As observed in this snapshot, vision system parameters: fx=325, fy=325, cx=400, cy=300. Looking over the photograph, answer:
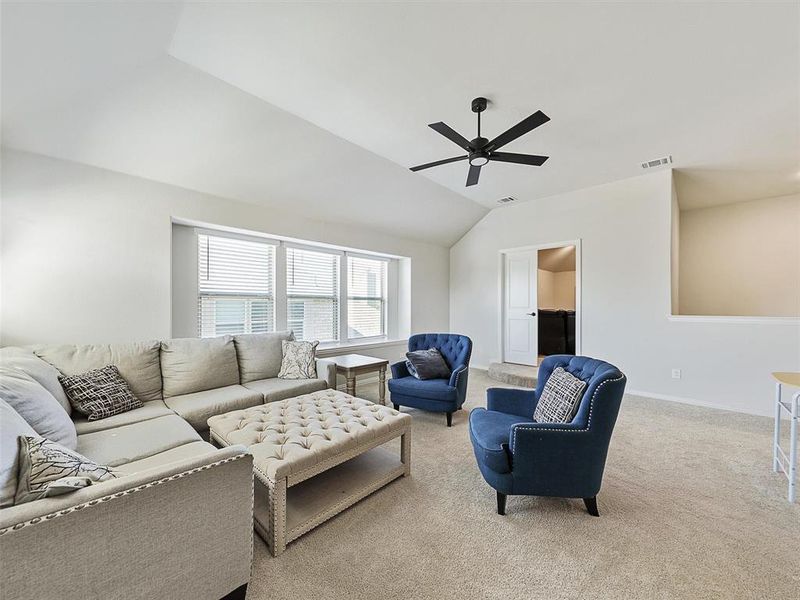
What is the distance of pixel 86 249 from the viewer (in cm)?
286

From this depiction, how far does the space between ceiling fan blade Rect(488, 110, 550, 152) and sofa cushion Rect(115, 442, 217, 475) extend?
2739 mm

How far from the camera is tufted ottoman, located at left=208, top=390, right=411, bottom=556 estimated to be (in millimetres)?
1663

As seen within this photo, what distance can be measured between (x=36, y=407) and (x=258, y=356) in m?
1.85

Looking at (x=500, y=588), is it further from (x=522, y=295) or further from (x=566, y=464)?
(x=522, y=295)

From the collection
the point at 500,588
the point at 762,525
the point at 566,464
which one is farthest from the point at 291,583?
the point at 762,525

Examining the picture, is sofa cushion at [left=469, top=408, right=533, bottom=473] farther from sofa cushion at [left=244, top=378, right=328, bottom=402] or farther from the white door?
the white door

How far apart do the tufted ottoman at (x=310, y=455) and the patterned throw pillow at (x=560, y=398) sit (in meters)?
0.93

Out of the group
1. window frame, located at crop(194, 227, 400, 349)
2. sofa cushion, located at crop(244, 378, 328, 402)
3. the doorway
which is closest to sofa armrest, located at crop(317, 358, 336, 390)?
sofa cushion, located at crop(244, 378, 328, 402)

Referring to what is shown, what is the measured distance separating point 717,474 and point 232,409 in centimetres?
373

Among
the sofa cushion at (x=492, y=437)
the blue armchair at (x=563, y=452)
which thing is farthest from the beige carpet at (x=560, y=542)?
the sofa cushion at (x=492, y=437)

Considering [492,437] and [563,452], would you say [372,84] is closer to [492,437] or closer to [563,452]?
[492,437]

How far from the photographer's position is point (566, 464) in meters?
1.79

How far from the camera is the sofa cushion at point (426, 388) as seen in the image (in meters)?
3.27

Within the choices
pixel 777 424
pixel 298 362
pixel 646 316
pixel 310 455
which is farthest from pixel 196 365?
pixel 646 316
